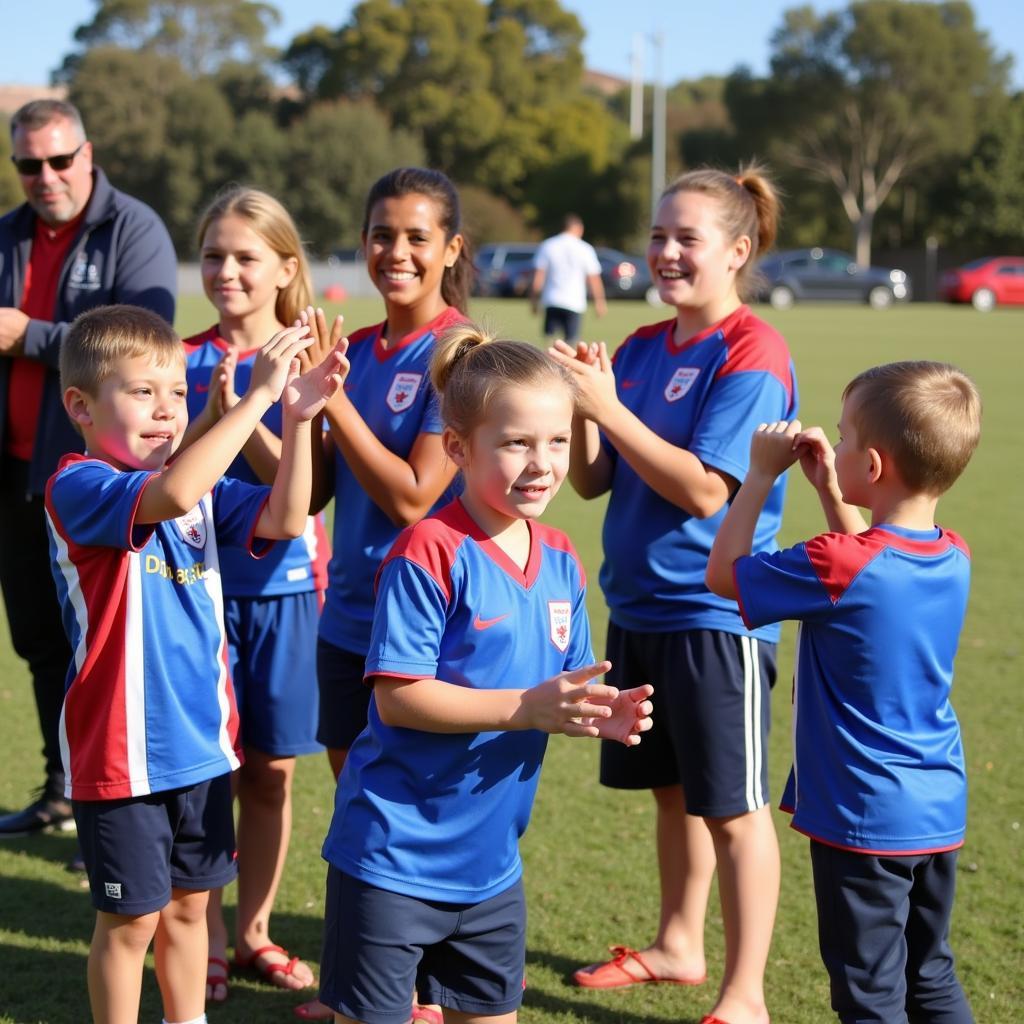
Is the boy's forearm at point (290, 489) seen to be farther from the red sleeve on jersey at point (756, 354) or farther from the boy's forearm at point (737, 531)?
the red sleeve on jersey at point (756, 354)

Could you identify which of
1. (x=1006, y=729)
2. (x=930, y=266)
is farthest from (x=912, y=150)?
(x=1006, y=729)

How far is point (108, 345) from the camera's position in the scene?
301 cm

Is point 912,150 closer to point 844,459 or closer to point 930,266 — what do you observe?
point 930,266

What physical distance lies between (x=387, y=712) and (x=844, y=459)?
107cm

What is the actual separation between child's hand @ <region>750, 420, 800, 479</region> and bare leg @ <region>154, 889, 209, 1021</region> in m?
1.59

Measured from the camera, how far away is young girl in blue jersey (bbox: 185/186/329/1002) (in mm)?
3791

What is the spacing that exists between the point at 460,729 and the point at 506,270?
38.0 metres

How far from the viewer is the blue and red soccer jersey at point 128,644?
9.60ft

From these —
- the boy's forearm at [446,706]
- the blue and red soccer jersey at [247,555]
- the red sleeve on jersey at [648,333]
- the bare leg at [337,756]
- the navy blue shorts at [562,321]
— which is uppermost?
the navy blue shorts at [562,321]

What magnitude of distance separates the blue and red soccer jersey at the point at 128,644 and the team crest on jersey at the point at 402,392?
0.68 metres

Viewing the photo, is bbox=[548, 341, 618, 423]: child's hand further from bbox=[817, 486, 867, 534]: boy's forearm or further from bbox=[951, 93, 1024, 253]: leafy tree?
bbox=[951, 93, 1024, 253]: leafy tree

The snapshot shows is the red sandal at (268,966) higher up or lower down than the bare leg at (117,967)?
lower down

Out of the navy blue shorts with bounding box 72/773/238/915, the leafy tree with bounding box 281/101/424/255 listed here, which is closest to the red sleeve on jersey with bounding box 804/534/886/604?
the navy blue shorts with bounding box 72/773/238/915

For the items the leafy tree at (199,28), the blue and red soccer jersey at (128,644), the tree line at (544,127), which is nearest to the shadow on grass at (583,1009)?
the blue and red soccer jersey at (128,644)
